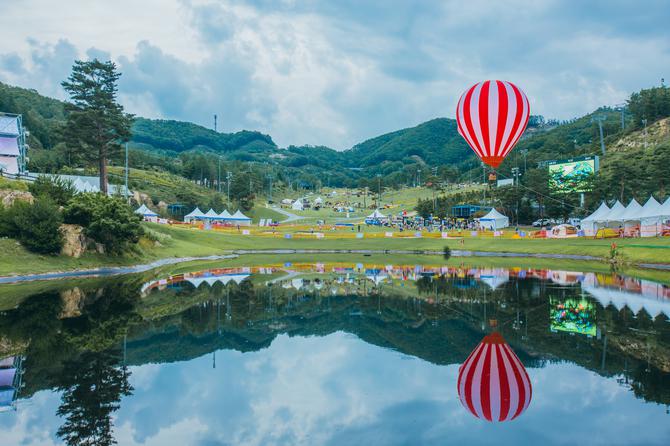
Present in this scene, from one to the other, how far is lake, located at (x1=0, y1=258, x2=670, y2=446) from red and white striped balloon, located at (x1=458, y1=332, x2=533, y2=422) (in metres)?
0.05

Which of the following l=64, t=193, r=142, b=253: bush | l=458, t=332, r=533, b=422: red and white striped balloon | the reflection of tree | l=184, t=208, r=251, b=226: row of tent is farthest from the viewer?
l=184, t=208, r=251, b=226: row of tent

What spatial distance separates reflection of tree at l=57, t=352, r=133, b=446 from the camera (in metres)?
9.94

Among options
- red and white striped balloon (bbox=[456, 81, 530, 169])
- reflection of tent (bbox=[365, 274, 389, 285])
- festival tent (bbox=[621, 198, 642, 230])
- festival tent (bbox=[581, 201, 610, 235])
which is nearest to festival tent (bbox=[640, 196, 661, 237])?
festival tent (bbox=[621, 198, 642, 230])

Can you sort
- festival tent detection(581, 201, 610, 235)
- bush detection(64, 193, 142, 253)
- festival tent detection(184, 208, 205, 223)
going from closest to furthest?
bush detection(64, 193, 142, 253) < festival tent detection(581, 201, 610, 235) < festival tent detection(184, 208, 205, 223)

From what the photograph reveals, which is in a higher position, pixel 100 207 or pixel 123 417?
pixel 100 207

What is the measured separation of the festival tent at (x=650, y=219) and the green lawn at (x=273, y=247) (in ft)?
13.1

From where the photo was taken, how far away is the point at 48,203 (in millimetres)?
38375

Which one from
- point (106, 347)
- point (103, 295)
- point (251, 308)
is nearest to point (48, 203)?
point (103, 295)

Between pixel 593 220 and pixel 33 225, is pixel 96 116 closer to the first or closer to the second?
pixel 33 225

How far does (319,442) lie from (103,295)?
21260mm

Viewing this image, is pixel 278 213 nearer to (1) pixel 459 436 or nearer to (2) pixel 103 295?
(2) pixel 103 295

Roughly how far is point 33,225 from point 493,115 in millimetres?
34483

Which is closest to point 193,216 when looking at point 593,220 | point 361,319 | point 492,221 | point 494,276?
point 492,221

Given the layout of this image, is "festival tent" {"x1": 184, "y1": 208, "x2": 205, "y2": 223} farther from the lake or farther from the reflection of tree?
the reflection of tree
